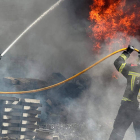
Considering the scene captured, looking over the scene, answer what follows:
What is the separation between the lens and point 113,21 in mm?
10234

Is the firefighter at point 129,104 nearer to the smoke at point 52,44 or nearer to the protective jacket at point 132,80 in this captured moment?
Result: the protective jacket at point 132,80

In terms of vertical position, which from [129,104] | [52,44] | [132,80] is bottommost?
[129,104]

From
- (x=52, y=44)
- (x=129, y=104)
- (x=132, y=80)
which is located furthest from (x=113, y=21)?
(x=129, y=104)

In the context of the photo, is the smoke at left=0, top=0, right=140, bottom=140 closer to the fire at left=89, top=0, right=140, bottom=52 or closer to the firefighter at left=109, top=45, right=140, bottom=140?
the fire at left=89, top=0, right=140, bottom=52

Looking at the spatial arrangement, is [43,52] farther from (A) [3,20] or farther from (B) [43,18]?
(A) [3,20]

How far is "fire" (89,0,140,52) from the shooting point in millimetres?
10031

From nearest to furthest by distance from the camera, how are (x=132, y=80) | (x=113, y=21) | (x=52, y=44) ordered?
(x=132, y=80) → (x=52, y=44) → (x=113, y=21)

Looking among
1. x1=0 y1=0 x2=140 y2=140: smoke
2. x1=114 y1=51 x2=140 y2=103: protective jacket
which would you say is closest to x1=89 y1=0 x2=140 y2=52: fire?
x1=0 y1=0 x2=140 y2=140: smoke

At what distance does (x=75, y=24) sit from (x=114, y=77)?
10.8 ft

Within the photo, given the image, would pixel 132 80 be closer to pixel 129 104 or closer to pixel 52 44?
pixel 129 104

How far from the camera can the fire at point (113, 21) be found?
1003 cm

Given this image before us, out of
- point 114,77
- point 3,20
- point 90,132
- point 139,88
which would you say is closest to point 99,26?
point 114,77

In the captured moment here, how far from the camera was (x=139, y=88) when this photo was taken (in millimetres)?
4074

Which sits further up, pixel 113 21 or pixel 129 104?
pixel 113 21
